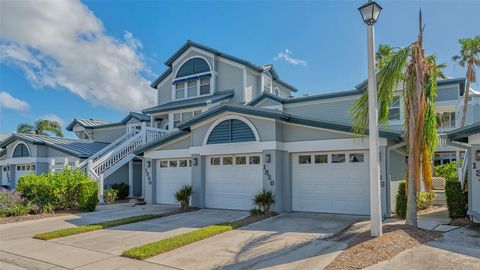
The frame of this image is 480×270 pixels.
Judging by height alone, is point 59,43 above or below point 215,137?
above

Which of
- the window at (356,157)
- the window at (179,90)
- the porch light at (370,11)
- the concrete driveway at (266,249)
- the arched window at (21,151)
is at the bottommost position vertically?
the concrete driveway at (266,249)

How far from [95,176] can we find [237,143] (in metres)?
9.07

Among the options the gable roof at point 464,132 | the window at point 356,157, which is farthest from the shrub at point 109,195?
the gable roof at point 464,132

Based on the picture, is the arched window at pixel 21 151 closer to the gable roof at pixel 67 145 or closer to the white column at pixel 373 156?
the gable roof at pixel 67 145

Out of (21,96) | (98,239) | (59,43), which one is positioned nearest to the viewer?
(98,239)

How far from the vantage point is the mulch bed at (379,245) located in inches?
258

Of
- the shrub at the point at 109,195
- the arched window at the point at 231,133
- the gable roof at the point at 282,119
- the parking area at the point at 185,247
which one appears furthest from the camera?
the shrub at the point at 109,195

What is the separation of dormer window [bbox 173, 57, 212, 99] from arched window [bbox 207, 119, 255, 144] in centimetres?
938

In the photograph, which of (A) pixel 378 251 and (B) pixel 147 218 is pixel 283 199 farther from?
(A) pixel 378 251

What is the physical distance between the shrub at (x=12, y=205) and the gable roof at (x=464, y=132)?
15.9 meters

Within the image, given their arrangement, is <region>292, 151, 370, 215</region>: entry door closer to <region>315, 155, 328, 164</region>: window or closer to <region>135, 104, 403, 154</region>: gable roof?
<region>315, 155, 328, 164</region>: window

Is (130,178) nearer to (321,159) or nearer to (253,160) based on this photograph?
(253,160)

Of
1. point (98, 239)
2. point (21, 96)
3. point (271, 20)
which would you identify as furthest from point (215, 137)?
point (21, 96)

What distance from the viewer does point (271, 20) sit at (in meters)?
14.5
